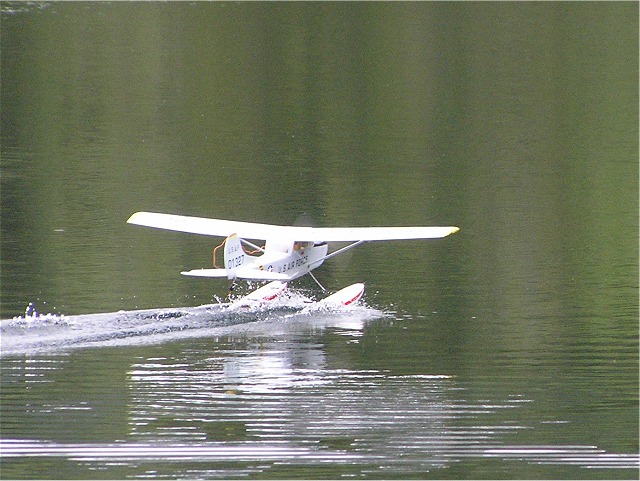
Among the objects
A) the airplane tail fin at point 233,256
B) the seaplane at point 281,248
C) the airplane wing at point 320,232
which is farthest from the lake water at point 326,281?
the airplane wing at point 320,232

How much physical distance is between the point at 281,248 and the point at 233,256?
66.7 inches

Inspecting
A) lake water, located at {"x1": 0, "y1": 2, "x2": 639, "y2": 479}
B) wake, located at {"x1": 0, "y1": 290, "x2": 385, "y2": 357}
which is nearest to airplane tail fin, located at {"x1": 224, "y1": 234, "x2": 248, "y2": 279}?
wake, located at {"x1": 0, "y1": 290, "x2": 385, "y2": 357}

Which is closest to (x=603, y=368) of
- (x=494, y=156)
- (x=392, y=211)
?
(x=392, y=211)

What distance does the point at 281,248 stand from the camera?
24.4 m

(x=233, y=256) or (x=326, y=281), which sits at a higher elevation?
(x=233, y=256)

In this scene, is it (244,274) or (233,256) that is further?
(233,256)

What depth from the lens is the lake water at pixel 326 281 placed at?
654 inches

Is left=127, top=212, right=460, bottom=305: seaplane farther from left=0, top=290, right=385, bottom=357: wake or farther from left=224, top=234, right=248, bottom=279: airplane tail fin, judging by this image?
left=0, top=290, right=385, bottom=357: wake

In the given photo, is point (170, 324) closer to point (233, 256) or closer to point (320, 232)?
point (233, 256)

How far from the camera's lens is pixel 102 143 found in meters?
45.4

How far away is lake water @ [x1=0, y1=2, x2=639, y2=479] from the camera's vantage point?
654 inches

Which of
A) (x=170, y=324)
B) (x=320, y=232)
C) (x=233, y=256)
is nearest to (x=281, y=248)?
(x=320, y=232)

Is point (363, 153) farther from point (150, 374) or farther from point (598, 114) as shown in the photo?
point (150, 374)

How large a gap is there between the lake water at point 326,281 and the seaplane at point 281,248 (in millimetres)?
617
